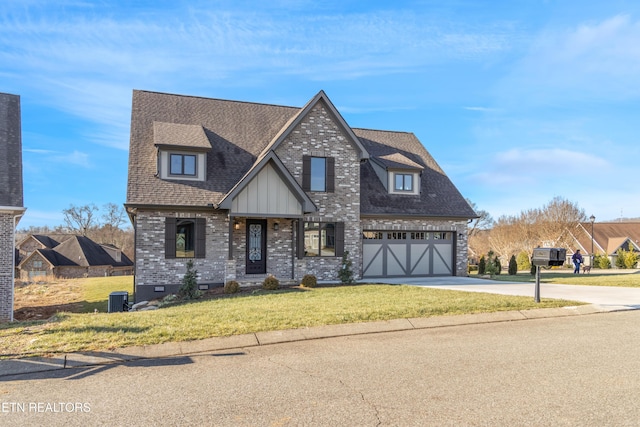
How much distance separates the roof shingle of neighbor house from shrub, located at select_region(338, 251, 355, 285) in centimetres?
244

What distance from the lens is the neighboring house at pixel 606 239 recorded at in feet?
168

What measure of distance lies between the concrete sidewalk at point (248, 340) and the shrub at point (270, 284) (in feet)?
26.9

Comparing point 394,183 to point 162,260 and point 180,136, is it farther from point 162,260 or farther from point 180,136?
point 162,260

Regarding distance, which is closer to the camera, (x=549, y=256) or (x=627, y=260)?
(x=549, y=256)

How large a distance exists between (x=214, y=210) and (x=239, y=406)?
13.7 meters

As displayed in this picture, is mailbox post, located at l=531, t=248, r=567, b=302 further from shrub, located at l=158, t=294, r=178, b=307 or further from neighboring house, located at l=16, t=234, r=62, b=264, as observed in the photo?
neighboring house, located at l=16, t=234, r=62, b=264

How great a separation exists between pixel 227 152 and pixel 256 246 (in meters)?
4.39

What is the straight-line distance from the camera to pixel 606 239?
55.7 metres

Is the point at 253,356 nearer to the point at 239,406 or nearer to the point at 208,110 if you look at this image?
the point at 239,406

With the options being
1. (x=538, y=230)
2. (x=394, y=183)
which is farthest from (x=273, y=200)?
(x=538, y=230)

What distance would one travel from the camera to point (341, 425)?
4.34m

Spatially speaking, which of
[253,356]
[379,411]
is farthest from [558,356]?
[253,356]

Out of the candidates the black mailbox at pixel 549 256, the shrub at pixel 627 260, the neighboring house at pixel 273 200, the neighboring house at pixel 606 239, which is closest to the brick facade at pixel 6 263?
the neighboring house at pixel 273 200

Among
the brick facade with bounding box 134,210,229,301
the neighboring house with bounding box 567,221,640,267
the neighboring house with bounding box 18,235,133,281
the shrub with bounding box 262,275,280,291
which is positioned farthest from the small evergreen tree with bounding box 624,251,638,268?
the neighboring house with bounding box 18,235,133,281
